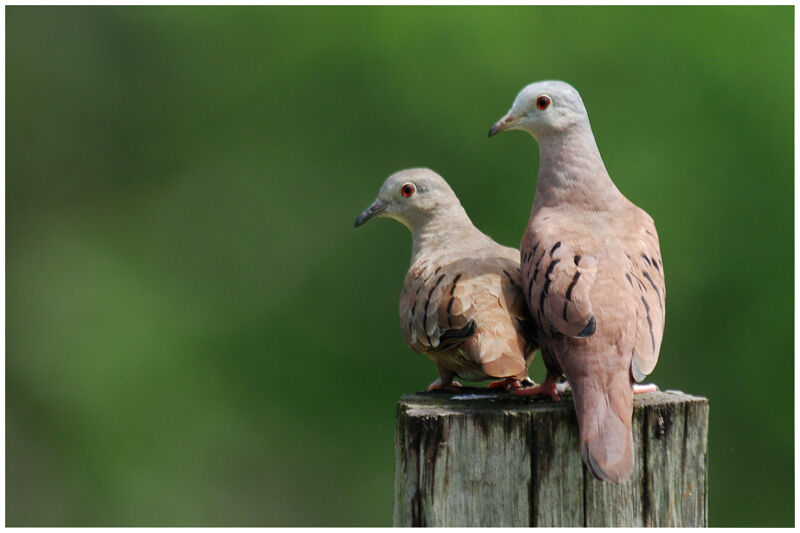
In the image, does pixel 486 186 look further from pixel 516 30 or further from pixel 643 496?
pixel 643 496

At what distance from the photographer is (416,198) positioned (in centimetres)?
537

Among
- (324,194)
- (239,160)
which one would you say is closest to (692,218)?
(324,194)

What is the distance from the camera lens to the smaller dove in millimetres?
4168

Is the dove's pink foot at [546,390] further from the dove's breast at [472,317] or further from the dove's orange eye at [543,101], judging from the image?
the dove's orange eye at [543,101]

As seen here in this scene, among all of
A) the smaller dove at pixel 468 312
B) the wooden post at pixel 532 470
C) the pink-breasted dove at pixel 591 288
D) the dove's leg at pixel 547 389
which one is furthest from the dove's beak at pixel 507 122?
the wooden post at pixel 532 470

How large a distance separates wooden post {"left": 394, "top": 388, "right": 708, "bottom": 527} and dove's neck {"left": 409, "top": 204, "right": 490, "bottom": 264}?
125cm

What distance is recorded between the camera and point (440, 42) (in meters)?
12.4

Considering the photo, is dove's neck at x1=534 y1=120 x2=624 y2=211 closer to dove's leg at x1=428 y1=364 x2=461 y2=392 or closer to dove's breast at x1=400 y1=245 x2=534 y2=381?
dove's breast at x1=400 y1=245 x2=534 y2=381

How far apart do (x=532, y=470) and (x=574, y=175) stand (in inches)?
49.2

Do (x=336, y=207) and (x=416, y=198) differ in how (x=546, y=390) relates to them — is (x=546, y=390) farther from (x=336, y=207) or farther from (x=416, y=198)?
(x=336, y=207)

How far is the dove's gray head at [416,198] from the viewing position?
17.5 feet

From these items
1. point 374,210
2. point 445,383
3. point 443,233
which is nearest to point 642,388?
point 445,383

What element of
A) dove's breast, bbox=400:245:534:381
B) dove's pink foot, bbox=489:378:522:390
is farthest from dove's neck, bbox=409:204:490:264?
dove's pink foot, bbox=489:378:522:390

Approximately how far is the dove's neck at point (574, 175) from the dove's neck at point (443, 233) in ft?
1.89
